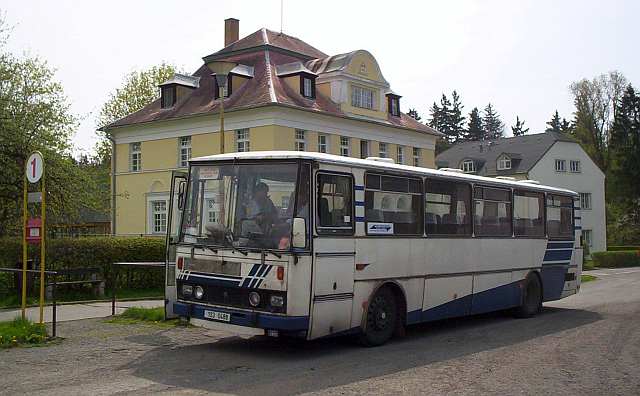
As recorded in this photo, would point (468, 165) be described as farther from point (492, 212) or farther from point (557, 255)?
point (492, 212)

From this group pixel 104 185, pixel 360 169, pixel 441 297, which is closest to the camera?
pixel 360 169

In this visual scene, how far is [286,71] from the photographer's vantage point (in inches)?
1828

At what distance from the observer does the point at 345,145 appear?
47344mm

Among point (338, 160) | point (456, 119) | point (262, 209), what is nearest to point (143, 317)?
point (262, 209)

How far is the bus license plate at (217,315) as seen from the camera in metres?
11.2

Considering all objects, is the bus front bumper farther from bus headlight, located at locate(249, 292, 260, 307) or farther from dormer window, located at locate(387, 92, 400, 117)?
dormer window, located at locate(387, 92, 400, 117)

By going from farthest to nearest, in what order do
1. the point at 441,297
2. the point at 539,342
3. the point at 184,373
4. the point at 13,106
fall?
1. the point at 13,106
2. the point at 441,297
3. the point at 539,342
4. the point at 184,373

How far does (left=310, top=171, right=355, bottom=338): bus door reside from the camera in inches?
432

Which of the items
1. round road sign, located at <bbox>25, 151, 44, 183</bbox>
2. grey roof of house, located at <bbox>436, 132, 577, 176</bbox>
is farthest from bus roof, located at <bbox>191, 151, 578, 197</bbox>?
grey roof of house, located at <bbox>436, 132, 577, 176</bbox>

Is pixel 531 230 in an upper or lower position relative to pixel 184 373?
upper

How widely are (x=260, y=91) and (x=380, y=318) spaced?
3313cm

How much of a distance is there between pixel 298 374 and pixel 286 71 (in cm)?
3789

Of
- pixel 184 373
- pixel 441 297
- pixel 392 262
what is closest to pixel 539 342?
pixel 441 297

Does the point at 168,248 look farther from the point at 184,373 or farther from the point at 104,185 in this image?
the point at 104,185
